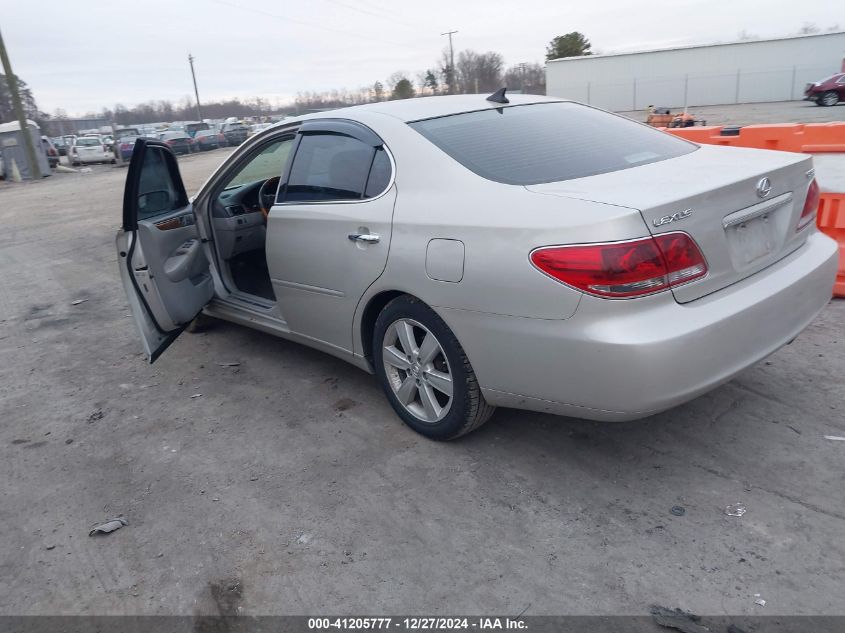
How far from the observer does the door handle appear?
3.42 m

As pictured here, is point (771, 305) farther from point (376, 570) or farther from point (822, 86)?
point (822, 86)

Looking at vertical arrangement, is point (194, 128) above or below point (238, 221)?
below

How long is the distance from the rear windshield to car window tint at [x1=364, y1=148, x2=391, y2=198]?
229 millimetres

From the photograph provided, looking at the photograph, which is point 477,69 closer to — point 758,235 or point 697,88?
point 697,88

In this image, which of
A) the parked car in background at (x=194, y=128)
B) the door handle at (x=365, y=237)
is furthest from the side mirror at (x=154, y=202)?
the parked car in background at (x=194, y=128)

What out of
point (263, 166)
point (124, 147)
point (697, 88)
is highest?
point (263, 166)

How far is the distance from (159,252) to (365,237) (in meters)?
1.75

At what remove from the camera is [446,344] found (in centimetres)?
315

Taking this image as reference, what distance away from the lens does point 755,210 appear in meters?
2.92

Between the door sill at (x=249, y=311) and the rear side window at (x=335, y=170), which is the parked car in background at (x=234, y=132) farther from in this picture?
the rear side window at (x=335, y=170)

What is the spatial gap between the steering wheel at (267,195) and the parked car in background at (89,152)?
115ft

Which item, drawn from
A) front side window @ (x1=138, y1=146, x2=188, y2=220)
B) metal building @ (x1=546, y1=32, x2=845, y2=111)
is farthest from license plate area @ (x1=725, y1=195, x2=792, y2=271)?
metal building @ (x1=546, y1=32, x2=845, y2=111)

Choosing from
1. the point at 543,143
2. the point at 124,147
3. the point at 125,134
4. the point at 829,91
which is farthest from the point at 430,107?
the point at 125,134

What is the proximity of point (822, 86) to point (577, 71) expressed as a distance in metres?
21.5
